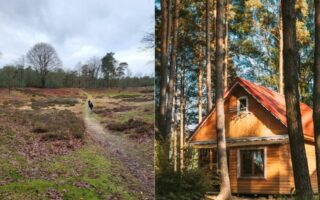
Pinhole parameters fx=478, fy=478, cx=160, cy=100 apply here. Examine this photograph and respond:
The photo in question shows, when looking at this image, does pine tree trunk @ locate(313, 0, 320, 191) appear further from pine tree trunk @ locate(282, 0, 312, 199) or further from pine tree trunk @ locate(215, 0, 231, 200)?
pine tree trunk @ locate(215, 0, 231, 200)

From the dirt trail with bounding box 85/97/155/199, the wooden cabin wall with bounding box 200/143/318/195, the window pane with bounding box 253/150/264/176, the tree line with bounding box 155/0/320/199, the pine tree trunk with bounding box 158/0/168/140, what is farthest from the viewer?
the window pane with bounding box 253/150/264/176

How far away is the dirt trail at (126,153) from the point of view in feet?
13.7

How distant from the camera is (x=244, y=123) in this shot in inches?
432

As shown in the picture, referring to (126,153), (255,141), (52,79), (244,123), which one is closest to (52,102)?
(52,79)

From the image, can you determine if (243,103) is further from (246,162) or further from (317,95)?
(317,95)

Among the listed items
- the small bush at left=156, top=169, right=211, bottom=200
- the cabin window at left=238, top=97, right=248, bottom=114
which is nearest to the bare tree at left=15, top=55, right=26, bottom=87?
the small bush at left=156, top=169, right=211, bottom=200

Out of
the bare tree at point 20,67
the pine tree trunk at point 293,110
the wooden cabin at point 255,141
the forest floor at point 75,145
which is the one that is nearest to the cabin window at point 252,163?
the wooden cabin at point 255,141

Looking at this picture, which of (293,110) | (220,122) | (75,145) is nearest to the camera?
(75,145)

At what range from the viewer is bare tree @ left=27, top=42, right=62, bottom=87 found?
12.9 feet

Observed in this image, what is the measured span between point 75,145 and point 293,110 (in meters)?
3.33

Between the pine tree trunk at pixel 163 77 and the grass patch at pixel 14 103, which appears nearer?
the grass patch at pixel 14 103

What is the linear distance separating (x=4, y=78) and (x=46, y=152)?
2.25 ft

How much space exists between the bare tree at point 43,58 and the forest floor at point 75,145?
174 mm

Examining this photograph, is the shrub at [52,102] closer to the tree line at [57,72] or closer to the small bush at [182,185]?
the tree line at [57,72]
